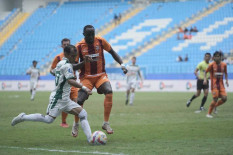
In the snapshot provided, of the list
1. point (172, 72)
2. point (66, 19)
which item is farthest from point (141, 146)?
point (66, 19)

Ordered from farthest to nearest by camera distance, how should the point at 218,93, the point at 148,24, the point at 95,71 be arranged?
1. the point at 148,24
2. the point at 218,93
3. the point at 95,71

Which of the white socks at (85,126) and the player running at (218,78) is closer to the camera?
the white socks at (85,126)

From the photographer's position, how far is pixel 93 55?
1016 centimetres

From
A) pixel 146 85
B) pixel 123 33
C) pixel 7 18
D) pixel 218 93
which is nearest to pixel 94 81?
pixel 218 93

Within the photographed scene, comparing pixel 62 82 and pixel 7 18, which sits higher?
pixel 7 18

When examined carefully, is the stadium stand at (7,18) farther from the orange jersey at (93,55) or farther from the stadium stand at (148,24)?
the orange jersey at (93,55)

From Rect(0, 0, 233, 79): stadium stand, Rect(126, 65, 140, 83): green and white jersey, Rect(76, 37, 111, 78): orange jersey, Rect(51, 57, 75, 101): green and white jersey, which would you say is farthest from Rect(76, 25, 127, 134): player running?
Rect(0, 0, 233, 79): stadium stand

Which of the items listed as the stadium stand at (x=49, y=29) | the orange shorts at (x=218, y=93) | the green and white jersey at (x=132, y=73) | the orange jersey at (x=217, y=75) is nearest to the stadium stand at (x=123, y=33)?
the stadium stand at (x=49, y=29)

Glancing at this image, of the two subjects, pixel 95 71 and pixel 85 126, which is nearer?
pixel 85 126

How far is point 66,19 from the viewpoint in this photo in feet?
171

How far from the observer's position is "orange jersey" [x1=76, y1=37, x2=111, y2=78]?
10156 mm

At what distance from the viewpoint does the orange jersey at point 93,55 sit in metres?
10.2

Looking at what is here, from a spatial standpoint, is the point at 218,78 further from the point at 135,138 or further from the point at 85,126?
the point at 85,126

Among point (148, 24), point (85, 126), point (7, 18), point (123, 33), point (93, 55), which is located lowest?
point (85, 126)
